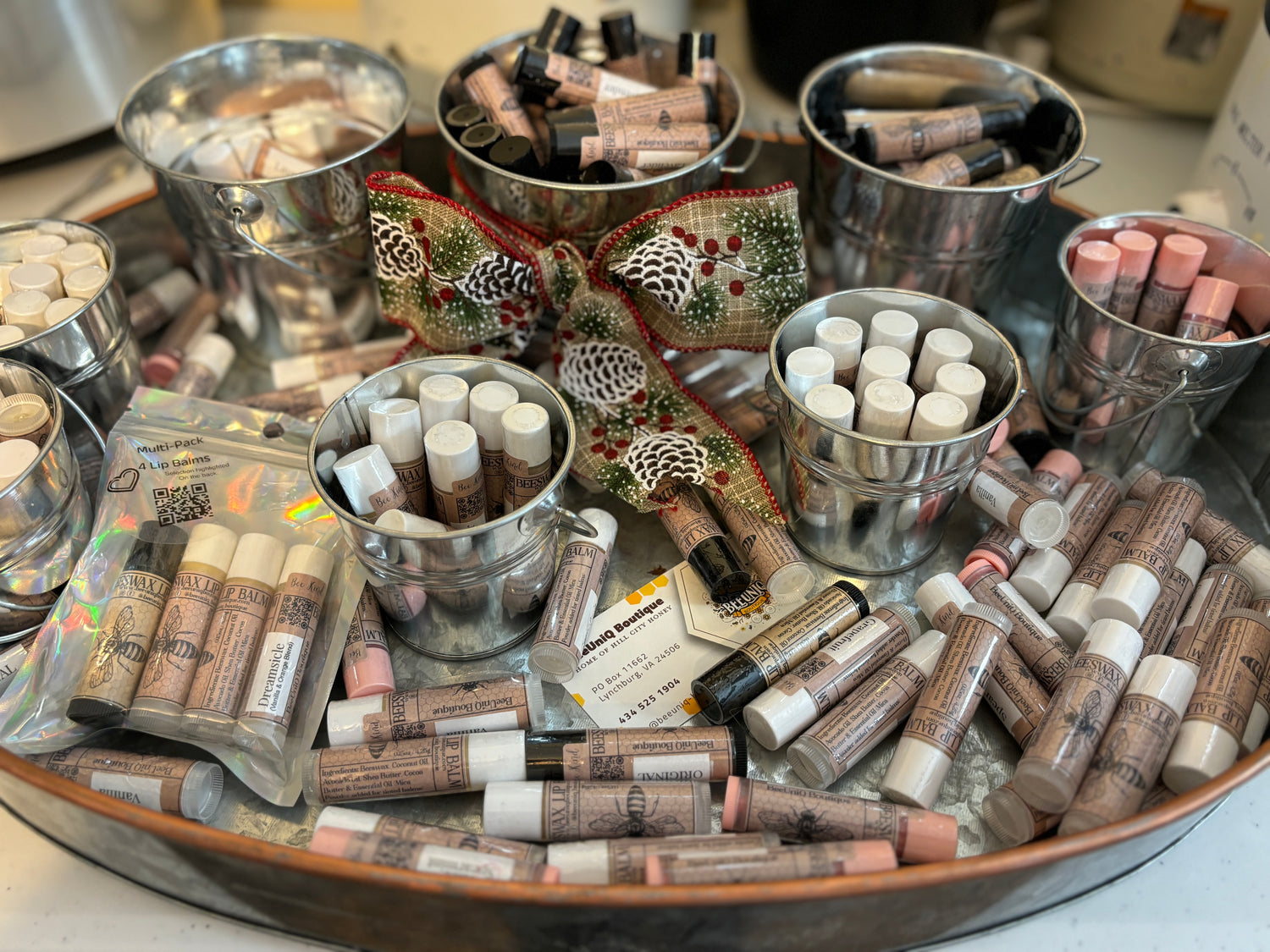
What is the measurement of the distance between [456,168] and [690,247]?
23 cm

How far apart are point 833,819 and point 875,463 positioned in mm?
244

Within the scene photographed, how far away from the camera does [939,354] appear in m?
0.74

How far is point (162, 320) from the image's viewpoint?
101 centimetres

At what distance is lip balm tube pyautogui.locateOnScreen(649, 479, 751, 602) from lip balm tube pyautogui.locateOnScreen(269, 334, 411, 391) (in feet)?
1.04

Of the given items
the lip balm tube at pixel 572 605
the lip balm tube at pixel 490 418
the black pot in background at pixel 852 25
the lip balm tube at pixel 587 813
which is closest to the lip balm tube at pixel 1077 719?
the lip balm tube at pixel 587 813

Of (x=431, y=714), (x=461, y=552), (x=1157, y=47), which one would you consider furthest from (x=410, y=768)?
(x=1157, y=47)

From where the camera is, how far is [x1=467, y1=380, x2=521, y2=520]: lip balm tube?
2.29ft

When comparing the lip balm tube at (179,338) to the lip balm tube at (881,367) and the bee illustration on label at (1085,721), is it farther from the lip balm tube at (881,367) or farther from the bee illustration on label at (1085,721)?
the bee illustration on label at (1085,721)

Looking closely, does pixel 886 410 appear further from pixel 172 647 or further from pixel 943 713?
pixel 172 647

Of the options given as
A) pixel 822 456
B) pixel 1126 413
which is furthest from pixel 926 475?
pixel 1126 413

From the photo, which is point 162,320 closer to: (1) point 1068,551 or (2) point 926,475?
(2) point 926,475

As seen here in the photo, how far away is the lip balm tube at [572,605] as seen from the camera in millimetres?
708

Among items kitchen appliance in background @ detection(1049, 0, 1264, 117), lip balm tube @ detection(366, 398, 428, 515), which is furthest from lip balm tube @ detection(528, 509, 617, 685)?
kitchen appliance in background @ detection(1049, 0, 1264, 117)

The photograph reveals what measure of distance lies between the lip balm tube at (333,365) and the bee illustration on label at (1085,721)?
653 mm
